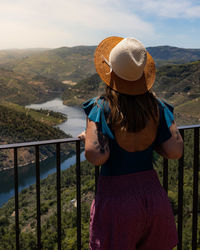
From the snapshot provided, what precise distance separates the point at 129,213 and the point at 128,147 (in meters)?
0.27

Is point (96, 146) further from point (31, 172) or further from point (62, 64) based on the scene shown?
point (62, 64)

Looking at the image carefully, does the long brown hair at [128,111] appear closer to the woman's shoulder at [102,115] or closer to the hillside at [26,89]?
the woman's shoulder at [102,115]

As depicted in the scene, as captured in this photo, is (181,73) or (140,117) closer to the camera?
(140,117)

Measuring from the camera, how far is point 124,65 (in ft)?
3.44

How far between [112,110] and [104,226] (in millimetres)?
482

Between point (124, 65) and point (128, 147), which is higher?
point (124, 65)

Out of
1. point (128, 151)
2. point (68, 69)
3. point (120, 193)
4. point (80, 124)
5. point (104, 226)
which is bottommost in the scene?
point (80, 124)

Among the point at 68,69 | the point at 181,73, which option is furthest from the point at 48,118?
the point at 68,69

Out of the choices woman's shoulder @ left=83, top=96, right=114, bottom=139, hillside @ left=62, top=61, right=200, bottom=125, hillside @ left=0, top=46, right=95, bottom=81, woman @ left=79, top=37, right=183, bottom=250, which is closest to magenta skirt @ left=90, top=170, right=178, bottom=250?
woman @ left=79, top=37, right=183, bottom=250

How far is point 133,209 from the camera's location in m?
1.10

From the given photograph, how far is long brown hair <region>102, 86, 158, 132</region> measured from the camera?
1.04 m

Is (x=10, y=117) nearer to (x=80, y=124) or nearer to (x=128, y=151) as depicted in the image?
(x=80, y=124)

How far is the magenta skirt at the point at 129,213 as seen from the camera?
1.10m

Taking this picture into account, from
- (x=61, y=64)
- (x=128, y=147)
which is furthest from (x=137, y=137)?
(x=61, y=64)
